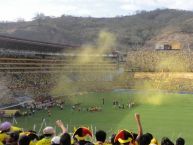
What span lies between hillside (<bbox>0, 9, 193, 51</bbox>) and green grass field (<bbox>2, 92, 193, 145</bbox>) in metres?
70.5

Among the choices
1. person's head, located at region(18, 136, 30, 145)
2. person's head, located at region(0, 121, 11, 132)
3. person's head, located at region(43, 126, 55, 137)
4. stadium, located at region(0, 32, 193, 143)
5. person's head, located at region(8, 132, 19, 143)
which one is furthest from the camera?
stadium, located at region(0, 32, 193, 143)

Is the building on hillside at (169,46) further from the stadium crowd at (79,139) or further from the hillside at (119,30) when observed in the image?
the stadium crowd at (79,139)

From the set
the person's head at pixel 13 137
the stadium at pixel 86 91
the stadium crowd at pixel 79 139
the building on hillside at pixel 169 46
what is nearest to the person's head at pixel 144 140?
the stadium crowd at pixel 79 139

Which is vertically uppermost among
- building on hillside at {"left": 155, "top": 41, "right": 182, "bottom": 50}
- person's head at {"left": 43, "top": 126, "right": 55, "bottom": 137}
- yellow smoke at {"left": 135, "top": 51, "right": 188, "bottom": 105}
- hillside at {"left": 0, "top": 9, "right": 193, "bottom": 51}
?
hillside at {"left": 0, "top": 9, "right": 193, "bottom": 51}

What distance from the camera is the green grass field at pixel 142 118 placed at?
27.9 meters

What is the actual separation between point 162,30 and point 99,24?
1234 inches

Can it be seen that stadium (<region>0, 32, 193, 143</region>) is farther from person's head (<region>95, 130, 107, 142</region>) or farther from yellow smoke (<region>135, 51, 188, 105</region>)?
person's head (<region>95, 130, 107, 142</region>)

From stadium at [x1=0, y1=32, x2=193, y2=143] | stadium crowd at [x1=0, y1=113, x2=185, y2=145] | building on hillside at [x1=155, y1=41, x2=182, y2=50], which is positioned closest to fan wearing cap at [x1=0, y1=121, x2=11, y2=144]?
stadium crowd at [x1=0, y1=113, x2=185, y2=145]

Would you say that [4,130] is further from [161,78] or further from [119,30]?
[119,30]

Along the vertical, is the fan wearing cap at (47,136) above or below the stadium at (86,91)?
above

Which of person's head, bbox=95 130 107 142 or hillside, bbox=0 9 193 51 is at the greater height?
hillside, bbox=0 9 193 51

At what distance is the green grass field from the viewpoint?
27.9 meters

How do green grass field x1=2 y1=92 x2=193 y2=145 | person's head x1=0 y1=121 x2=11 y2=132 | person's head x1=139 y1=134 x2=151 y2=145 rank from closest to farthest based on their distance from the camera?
1. person's head x1=139 y1=134 x2=151 y2=145
2. person's head x1=0 y1=121 x2=11 y2=132
3. green grass field x1=2 y1=92 x2=193 y2=145

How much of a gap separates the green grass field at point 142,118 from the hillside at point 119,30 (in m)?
70.5
